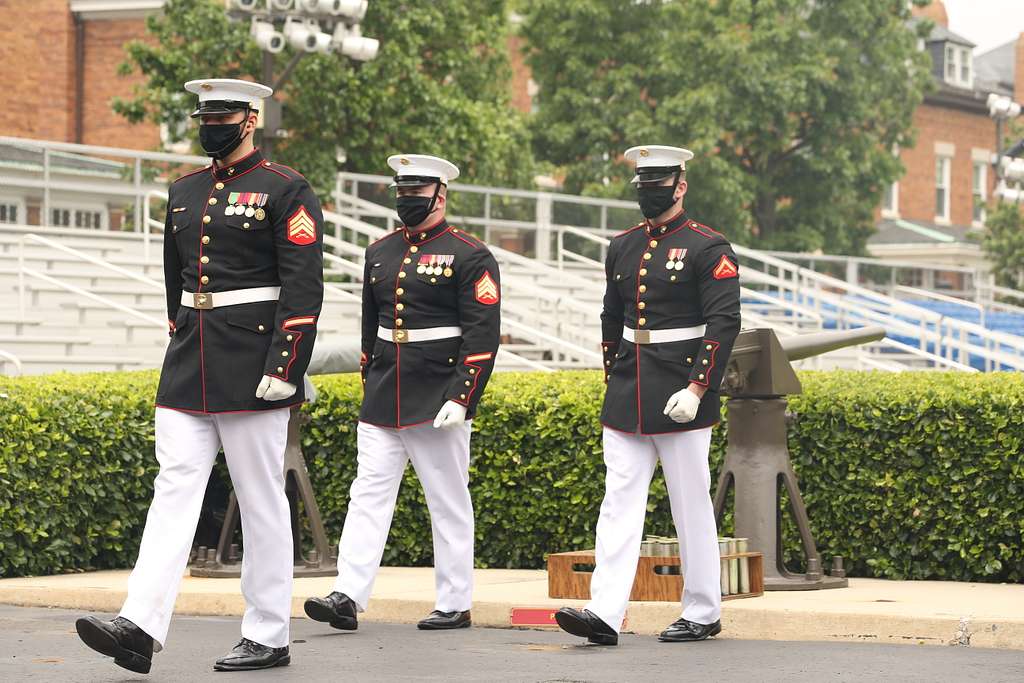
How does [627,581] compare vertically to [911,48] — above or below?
below

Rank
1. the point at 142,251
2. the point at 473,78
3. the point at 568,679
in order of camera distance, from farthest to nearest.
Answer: the point at 473,78, the point at 142,251, the point at 568,679

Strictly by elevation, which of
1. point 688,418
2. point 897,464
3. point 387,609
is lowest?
point 387,609

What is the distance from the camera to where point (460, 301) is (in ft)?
28.4

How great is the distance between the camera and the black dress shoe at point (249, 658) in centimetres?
714

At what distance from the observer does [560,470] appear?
10.9 metres

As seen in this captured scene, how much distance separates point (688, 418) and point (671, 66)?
30.1 metres

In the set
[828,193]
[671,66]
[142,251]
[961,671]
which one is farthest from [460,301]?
[828,193]

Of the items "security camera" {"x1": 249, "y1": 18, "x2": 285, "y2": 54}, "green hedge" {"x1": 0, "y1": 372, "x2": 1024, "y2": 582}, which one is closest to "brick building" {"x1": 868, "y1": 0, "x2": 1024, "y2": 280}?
"security camera" {"x1": 249, "y1": 18, "x2": 285, "y2": 54}

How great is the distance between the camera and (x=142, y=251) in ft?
78.2

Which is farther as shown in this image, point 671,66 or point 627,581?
point 671,66

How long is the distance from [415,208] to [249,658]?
250 centimetres

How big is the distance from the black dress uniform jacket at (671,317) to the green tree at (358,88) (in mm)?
18406

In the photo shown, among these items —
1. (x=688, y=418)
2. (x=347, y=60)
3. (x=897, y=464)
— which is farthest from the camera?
(x=347, y=60)

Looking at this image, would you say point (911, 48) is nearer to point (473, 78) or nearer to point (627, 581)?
point (473, 78)
